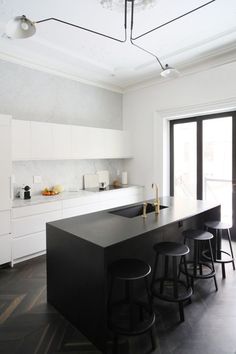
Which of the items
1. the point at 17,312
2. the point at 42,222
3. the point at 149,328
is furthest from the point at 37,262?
the point at 149,328

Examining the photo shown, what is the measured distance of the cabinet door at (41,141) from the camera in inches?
149

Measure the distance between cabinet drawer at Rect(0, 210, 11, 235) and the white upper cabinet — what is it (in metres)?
0.85

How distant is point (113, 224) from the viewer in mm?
2352

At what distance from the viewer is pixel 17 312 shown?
2.33 meters

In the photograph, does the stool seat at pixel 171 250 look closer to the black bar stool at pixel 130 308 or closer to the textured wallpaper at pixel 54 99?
the black bar stool at pixel 130 308

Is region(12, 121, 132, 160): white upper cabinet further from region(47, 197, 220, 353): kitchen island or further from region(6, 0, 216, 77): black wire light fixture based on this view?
region(47, 197, 220, 353): kitchen island

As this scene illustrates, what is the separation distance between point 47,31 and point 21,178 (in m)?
2.20

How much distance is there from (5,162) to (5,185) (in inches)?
11.8

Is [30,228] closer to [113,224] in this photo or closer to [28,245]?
[28,245]

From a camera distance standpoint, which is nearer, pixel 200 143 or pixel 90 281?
pixel 90 281

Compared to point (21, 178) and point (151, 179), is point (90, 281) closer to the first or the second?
point (21, 178)

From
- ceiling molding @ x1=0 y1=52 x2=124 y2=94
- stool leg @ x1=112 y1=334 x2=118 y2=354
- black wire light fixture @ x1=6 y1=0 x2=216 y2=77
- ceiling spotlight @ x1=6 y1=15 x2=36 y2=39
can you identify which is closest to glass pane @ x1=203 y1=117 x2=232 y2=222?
black wire light fixture @ x1=6 y1=0 x2=216 y2=77

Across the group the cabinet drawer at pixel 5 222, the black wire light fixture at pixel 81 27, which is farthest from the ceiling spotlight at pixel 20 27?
the cabinet drawer at pixel 5 222

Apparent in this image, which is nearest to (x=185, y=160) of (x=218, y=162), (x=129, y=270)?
(x=218, y=162)
